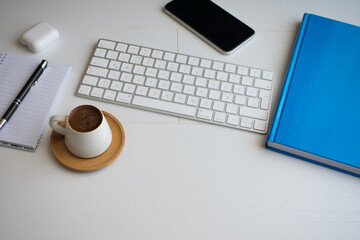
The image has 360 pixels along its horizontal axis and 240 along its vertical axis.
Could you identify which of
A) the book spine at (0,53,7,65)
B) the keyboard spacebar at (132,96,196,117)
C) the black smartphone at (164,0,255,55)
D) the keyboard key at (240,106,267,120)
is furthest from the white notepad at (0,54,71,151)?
the keyboard key at (240,106,267,120)

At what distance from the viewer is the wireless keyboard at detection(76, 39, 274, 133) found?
0.77 m

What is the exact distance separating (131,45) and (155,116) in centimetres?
22

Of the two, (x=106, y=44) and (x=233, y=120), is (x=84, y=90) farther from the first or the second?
(x=233, y=120)

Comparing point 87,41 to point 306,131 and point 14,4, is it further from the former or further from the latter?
point 306,131

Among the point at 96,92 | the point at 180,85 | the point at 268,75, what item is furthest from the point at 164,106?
the point at 268,75

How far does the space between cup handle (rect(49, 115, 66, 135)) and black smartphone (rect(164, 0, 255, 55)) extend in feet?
1.47

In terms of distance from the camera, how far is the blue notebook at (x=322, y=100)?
2.33 feet

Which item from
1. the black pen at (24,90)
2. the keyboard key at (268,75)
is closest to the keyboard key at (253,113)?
the keyboard key at (268,75)

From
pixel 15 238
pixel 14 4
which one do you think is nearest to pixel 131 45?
pixel 14 4

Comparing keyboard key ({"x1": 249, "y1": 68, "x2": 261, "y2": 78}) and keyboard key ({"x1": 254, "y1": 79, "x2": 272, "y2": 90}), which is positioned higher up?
keyboard key ({"x1": 249, "y1": 68, "x2": 261, "y2": 78})

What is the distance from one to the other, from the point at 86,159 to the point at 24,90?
24 centimetres

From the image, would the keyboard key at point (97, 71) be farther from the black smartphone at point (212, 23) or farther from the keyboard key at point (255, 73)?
the keyboard key at point (255, 73)

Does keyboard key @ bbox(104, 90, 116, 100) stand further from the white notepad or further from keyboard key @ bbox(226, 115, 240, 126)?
keyboard key @ bbox(226, 115, 240, 126)

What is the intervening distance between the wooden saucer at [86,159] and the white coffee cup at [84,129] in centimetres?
2
